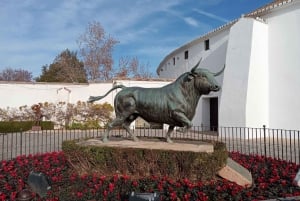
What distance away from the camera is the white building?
1352 centimetres

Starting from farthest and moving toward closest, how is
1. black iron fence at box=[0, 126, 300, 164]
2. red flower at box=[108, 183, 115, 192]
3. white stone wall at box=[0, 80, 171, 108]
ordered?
white stone wall at box=[0, 80, 171, 108]
black iron fence at box=[0, 126, 300, 164]
red flower at box=[108, 183, 115, 192]

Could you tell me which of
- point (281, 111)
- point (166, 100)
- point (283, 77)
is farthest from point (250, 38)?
point (166, 100)

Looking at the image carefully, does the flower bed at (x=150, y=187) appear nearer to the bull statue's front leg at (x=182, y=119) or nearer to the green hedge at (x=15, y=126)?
the bull statue's front leg at (x=182, y=119)

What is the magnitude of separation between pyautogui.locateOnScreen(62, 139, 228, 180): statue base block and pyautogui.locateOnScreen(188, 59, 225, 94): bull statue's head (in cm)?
103

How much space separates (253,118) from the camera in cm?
1410

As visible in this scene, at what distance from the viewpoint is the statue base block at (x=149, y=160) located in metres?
4.30

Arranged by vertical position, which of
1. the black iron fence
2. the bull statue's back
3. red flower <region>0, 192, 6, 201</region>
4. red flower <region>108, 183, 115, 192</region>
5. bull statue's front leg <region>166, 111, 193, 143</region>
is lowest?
the black iron fence

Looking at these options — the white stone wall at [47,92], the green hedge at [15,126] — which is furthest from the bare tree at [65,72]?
the green hedge at [15,126]

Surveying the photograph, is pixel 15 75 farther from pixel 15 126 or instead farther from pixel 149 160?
pixel 149 160

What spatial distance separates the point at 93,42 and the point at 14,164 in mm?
26403

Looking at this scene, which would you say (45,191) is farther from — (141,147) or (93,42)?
(93,42)

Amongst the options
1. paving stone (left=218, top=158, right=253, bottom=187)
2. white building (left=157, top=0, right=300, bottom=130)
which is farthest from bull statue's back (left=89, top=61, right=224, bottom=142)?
white building (left=157, top=0, right=300, bottom=130)

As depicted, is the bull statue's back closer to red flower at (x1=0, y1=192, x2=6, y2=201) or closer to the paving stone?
the paving stone

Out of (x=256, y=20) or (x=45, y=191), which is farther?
(x=256, y=20)
